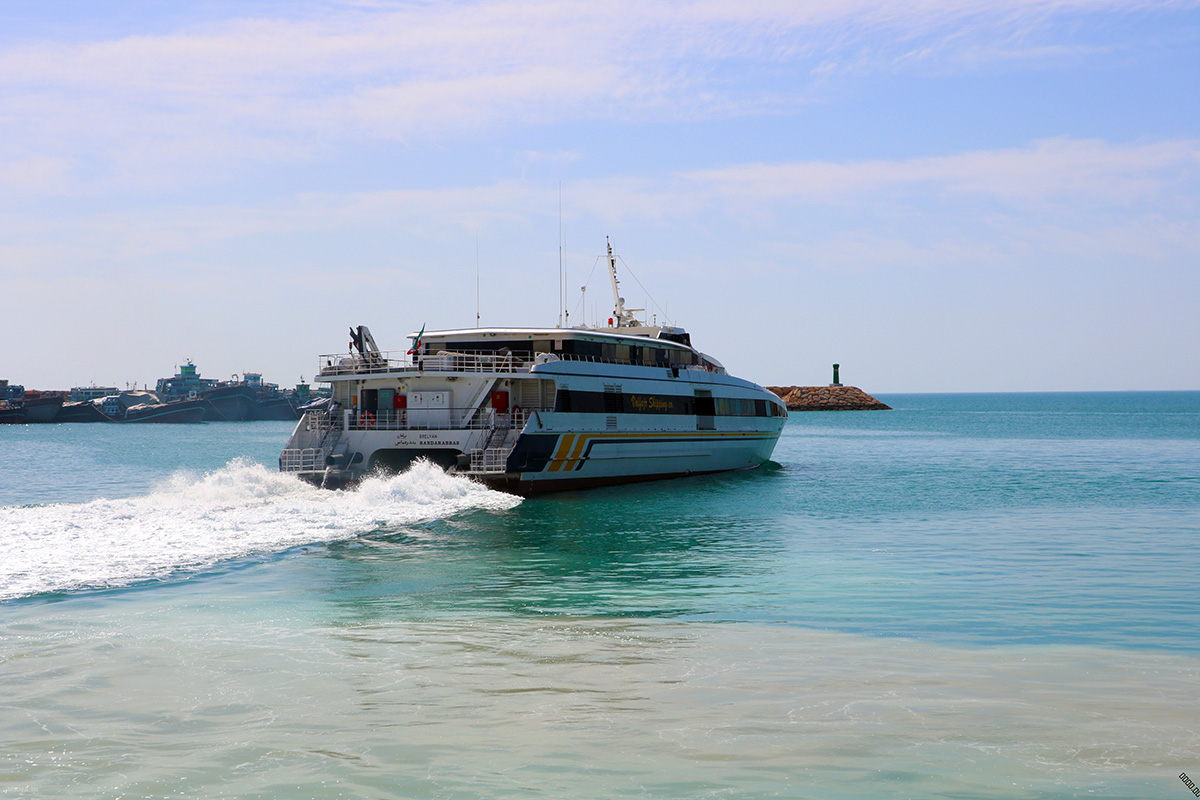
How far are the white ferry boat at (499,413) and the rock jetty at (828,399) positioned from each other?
150 meters

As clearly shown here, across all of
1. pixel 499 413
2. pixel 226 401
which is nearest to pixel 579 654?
pixel 499 413

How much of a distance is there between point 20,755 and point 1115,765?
9101mm

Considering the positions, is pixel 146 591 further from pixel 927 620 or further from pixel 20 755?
pixel 927 620

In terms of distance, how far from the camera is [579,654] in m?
11.0

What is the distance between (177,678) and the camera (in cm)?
980

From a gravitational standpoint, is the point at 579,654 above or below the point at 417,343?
below

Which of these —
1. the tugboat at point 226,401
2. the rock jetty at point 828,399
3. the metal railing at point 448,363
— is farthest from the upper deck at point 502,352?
the rock jetty at point 828,399

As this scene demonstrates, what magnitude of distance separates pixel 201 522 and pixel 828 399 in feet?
557

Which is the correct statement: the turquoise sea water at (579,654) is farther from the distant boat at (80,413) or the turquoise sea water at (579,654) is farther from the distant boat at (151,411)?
the distant boat at (80,413)

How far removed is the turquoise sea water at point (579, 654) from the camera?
7629 millimetres

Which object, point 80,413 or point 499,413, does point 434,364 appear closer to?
point 499,413

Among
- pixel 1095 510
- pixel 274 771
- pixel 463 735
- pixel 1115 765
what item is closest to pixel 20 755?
pixel 274 771

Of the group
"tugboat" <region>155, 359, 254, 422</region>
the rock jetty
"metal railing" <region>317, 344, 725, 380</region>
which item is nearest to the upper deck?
"metal railing" <region>317, 344, 725, 380</region>

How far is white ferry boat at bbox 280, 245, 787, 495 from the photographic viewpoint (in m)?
27.6
